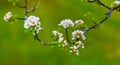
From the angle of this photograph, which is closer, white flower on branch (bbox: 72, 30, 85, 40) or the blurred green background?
white flower on branch (bbox: 72, 30, 85, 40)

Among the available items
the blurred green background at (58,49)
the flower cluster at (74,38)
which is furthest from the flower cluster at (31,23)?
the blurred green background at (58,49)

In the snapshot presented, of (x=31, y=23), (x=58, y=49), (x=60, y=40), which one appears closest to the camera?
(x=31, y=23)

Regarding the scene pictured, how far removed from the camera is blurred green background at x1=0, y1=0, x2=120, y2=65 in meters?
4.81

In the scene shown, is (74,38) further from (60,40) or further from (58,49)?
(58,49)

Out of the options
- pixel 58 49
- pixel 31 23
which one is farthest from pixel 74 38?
pixel 58 49

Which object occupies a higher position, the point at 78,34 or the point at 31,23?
the point at 31,23

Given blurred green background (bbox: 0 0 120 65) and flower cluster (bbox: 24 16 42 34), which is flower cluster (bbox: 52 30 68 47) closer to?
flower cluster (bbox: 24 16 42 34)

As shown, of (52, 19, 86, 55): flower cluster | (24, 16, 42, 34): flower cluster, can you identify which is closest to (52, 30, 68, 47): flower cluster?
(52, 19, 86, 55): flower cluster

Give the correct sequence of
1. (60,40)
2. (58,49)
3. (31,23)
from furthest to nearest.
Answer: (58,49) → (60,40) → (31,23)

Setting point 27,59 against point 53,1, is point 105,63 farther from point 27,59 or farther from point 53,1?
point 53,1

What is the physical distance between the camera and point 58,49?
16.3 feet

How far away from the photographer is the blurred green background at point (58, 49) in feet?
15.8

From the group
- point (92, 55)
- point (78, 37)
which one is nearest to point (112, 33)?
point (92, 55)

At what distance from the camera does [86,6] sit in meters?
5.45
